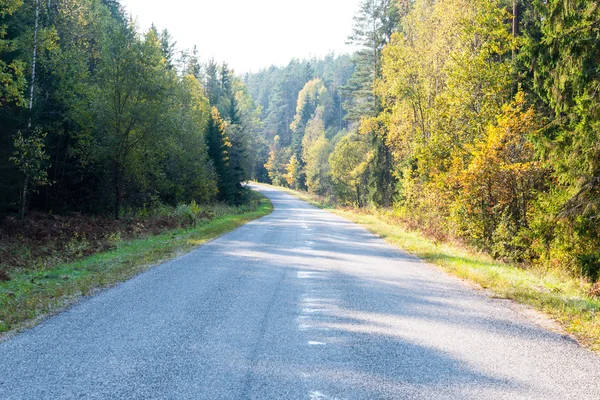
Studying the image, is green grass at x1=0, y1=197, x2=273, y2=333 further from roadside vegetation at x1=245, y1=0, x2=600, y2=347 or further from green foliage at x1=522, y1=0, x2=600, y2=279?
green foliage at x1=522, y1=0, x2=600, y2=279

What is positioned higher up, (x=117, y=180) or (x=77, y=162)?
(x=77, y=162)

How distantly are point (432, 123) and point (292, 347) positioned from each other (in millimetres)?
16667

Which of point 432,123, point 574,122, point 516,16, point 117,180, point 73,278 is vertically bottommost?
point 73,278

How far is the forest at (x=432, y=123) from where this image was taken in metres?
11.1

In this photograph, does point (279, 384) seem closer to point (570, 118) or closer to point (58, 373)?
point (58, 373)

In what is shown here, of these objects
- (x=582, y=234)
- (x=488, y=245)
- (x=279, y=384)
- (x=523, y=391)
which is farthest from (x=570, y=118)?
(x=279, y=384)

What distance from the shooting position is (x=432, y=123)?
1970 cm

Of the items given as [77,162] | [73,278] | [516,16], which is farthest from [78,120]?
[516,16]

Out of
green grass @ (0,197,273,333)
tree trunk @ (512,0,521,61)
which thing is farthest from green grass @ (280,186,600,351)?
tree trunk @ (512,0,521,61)

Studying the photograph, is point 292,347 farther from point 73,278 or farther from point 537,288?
point 73,278

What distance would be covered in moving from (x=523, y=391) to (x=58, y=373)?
4.49 m

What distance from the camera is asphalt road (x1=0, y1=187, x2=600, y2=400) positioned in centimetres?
404

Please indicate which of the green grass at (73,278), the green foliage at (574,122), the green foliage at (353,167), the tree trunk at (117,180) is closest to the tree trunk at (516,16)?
the green foliage at (574,122)

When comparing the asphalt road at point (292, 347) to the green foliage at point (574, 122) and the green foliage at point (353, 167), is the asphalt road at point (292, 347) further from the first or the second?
the green foliage at point (353, 167)
